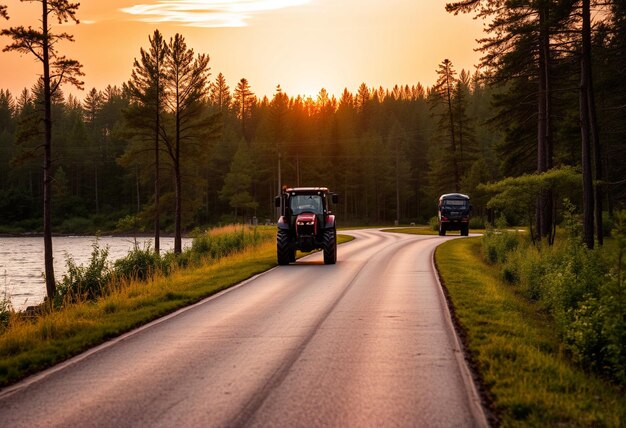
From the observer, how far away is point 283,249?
24.2 m

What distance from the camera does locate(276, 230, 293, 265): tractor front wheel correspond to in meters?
24.2

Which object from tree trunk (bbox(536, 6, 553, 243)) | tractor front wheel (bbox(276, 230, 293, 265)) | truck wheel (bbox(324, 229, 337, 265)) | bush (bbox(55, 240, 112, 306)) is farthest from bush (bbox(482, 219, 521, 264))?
bush (bbox(55, 240, 112, 306))

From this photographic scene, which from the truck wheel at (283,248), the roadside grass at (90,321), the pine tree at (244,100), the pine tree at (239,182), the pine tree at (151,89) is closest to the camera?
the roadside grass at (90,321)

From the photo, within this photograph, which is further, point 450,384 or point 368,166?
point 368,166

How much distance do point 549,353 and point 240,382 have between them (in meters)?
4.76

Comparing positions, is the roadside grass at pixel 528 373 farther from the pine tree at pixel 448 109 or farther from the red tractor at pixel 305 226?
the pine tree at pixel 448 109

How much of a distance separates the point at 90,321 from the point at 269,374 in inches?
220

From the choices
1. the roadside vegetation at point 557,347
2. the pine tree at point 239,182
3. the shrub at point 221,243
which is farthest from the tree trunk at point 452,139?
the roadside vegetation at point 557,347

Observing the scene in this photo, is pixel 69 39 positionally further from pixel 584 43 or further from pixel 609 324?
pixel 609 324

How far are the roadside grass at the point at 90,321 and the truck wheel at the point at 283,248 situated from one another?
3486mm

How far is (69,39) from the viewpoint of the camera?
25422mm

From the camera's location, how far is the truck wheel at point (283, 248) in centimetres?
2423

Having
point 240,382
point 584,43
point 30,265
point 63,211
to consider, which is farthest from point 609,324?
point 63,211

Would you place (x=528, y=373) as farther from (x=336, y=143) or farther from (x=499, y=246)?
(x=336, y=143)
